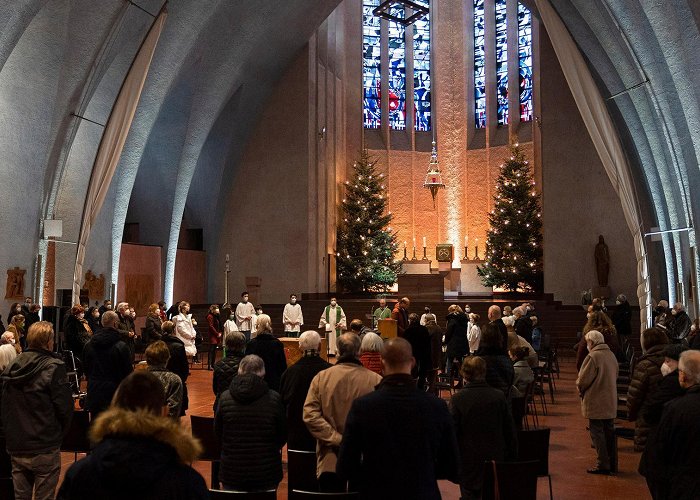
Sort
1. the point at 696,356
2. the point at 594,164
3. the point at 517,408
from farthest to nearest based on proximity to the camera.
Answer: the point at 594,164 → the point at 517,408 → the point at 696,356

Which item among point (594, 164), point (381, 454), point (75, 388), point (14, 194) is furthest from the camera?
point (594, 164)

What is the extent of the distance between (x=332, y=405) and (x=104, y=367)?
293 centimetres

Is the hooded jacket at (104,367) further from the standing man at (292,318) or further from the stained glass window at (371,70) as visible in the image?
the stained glass window at (371,70)

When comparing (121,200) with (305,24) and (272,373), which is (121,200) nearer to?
(305,24)

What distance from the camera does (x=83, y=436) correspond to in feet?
20.5

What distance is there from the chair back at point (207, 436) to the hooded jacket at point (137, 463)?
3.34m

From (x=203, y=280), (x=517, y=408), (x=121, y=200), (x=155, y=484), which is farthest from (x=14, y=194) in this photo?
(x=155, y=484)

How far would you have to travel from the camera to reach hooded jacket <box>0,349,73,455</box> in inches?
193

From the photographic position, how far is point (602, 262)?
23594 millimetres

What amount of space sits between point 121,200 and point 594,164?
1409 cm

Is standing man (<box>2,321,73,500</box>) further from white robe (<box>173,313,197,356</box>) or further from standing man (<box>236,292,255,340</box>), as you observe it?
standing man (<box>236,292,255,340</box>)

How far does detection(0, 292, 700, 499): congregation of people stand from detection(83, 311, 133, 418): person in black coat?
1 centimetres

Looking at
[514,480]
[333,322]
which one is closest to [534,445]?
[514,480]

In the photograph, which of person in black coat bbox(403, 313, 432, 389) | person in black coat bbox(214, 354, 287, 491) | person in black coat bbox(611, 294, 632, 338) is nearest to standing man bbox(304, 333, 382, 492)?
person in black coat bbox(214, 354, 287, 491)
